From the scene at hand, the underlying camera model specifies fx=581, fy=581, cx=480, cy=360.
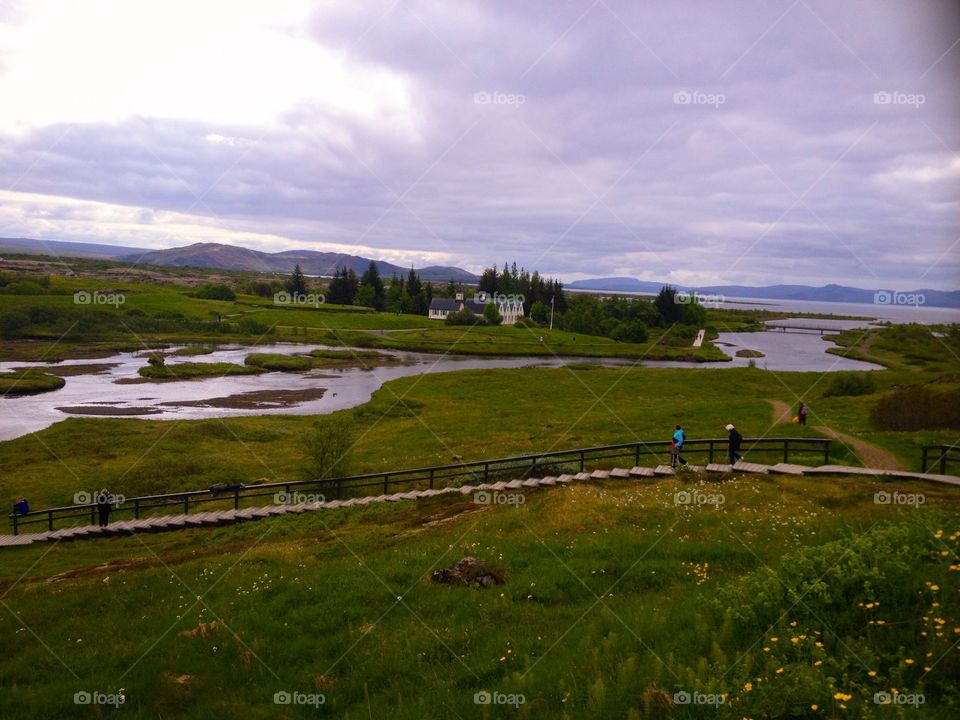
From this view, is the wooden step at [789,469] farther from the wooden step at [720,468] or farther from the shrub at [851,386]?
the shrub at [851,386]

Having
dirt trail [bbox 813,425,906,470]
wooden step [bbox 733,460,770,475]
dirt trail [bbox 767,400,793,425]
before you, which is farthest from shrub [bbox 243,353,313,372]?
wooden step [bbox 733,460,770,475]

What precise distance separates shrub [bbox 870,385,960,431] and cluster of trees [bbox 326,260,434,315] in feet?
503

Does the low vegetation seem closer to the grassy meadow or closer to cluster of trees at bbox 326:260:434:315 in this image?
the grassy meadow

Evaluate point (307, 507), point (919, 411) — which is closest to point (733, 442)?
point (307, 507)

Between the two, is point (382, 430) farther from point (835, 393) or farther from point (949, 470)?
point (835, 393)

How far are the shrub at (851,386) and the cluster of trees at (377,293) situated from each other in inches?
5389

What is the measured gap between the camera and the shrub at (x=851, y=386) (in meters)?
56.9

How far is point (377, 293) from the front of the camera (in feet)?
608

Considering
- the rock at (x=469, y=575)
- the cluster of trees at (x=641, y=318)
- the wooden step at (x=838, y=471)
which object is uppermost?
the cluster of trees at (x=641, y=318)

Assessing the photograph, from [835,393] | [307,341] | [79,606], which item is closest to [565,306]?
[307,341]

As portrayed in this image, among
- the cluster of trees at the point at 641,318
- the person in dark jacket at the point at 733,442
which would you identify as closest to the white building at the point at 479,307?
the cluster of trees at the point at 641,318

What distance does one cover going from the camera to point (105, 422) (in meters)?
52.5

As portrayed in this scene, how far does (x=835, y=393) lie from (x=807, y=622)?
Result: 191 feet

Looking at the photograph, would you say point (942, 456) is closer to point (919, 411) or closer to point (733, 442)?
point (733, 442)
